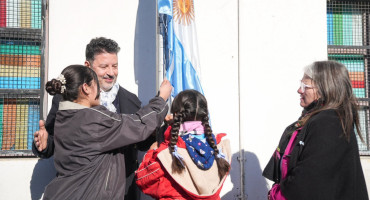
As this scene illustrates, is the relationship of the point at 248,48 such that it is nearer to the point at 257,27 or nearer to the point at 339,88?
the point at 257,27

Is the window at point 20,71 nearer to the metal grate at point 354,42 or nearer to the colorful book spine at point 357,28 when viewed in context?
the metal grate at point 354,42

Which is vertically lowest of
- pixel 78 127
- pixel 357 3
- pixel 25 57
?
pixel 78 127

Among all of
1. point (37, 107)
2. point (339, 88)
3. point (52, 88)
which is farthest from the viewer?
point (37, 107)

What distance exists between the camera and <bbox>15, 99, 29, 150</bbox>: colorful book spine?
3463 millimetres

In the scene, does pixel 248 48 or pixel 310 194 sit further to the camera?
pixel 248 48

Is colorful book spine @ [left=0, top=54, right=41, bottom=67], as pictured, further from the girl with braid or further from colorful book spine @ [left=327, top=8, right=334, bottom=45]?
colorful book spine @ [left=327, top=8, right=334, bottom=45]

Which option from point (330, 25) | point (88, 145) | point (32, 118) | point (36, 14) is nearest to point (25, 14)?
point (36, 14)

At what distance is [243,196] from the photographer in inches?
141

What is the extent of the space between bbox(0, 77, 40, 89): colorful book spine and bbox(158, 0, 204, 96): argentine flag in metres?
1.35

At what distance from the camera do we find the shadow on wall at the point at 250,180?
3607 mm

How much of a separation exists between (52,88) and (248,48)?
2144 mm

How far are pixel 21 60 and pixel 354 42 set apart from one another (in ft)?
11.7

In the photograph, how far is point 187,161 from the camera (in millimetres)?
2357

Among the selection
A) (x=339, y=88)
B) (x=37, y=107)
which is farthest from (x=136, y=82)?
(x=339, y=88)
